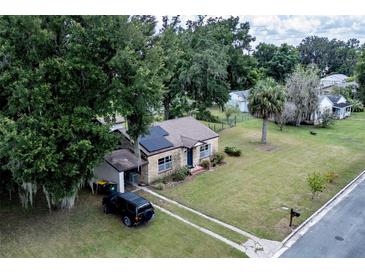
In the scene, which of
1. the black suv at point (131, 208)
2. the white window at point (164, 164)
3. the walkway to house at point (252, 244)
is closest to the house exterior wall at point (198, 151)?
the white window at point (164, 164)

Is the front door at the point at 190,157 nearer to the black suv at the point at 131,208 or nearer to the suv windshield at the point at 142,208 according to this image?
the black suv at the point at 131,208

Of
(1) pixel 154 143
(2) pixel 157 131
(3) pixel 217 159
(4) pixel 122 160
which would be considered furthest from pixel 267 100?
(4) pixel 122 160

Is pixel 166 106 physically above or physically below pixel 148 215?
above

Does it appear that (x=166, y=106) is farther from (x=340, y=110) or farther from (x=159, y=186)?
(x=340, y=110)

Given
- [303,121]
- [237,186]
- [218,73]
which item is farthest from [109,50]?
[303,121]

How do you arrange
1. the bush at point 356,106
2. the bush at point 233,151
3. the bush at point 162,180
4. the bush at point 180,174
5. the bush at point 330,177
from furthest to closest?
the bush at point 356,106 → the bush at point 233,151 → the bush at point 180,174 → the bush at point 330,177 → the bush at point 162,180

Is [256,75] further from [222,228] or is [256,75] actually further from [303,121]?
[222,228]
